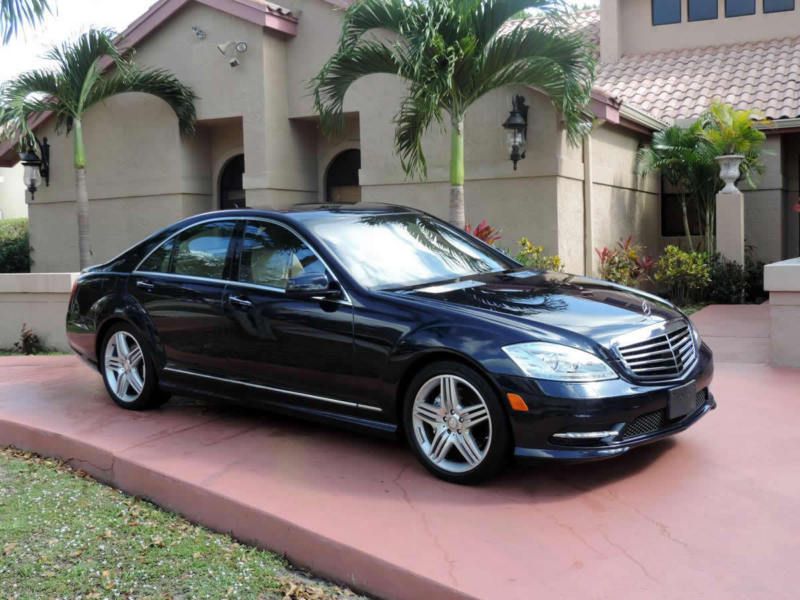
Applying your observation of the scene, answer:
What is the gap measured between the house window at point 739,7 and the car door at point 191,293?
14880mm

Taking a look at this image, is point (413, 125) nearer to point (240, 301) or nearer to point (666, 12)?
point (240, 301)

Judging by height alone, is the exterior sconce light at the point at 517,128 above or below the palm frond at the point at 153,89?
below

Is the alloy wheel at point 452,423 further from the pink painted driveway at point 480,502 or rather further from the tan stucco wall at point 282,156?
the tan stucco wall at point 282,156

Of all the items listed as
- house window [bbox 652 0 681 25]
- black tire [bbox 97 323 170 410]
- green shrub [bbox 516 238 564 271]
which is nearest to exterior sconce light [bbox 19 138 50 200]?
green shrub [bbox 516 238 564 271]

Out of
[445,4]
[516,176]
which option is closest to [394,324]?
[445,4]

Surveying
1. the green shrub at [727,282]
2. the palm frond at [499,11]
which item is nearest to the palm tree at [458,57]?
the palm frond at [499,11]

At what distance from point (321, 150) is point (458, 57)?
5274 millimetres

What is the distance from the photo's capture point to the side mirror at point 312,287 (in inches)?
209

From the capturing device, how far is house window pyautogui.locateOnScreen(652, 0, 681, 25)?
60.2ft

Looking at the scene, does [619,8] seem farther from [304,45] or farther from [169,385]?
[169,385]

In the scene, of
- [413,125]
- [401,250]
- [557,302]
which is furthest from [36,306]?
[557,302]

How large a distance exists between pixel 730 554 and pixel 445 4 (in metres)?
A: 7.32

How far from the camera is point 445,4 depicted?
9.66m

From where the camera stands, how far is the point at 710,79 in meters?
16.4
